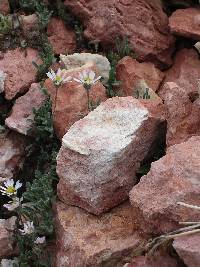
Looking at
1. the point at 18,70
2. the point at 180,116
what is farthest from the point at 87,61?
the point at 180,116

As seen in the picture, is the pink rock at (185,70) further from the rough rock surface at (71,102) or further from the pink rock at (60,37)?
the pink rock at (60,37)

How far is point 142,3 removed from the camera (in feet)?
16.9

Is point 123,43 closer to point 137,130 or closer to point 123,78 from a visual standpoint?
point 123,78

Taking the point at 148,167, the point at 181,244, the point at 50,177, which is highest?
the point at 181,244

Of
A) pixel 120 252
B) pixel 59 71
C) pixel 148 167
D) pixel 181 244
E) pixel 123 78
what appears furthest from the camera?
pixel 123 78

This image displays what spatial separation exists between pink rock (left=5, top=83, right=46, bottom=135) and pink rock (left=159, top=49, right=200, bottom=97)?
1055mm

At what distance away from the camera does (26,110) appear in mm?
4836

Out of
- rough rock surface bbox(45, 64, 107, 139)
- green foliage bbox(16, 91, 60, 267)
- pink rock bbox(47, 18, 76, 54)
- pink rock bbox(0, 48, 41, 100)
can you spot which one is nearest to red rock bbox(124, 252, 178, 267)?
green foliage bbox(16, 91, 60, 267)

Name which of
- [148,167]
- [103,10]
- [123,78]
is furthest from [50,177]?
[103,10]

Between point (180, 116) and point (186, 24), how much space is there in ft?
3.73

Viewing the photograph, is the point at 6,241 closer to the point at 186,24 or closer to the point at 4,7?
the point at 4,7

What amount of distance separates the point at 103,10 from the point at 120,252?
2.24m

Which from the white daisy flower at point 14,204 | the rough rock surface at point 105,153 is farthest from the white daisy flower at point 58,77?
the white daisy flower at point 14,204

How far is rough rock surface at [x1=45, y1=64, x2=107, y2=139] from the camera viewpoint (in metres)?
4.60
